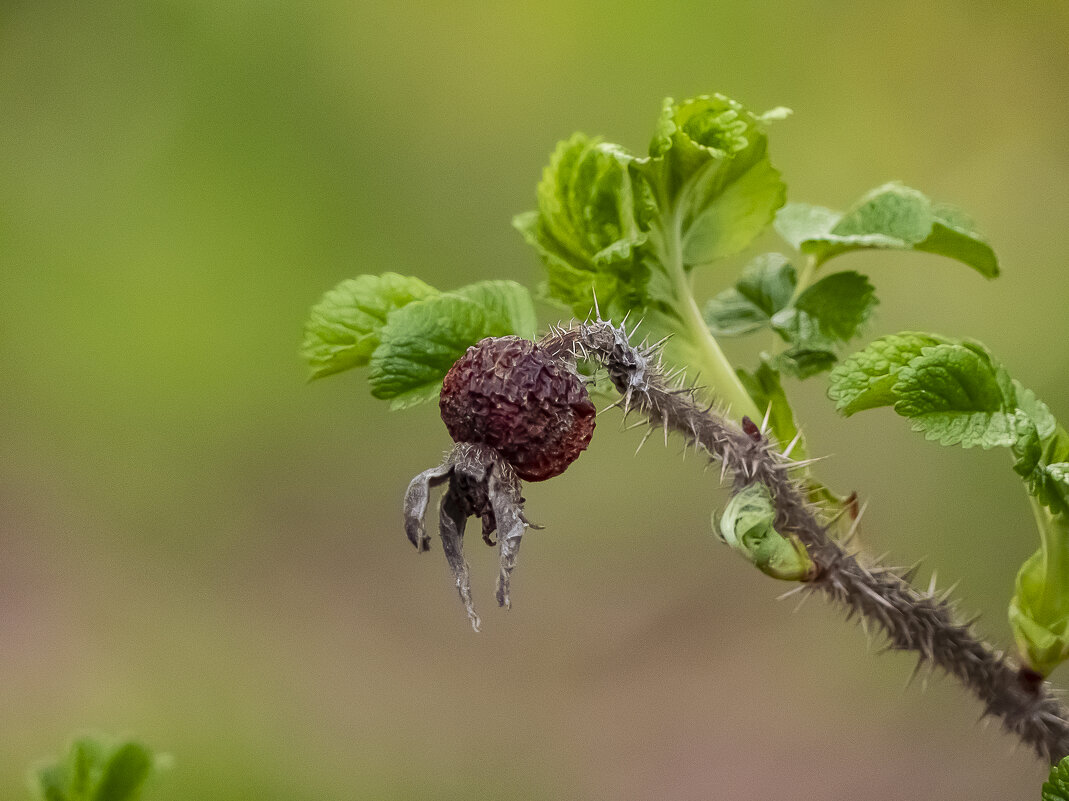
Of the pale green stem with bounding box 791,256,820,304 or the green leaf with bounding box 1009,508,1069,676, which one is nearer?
the green leaf with bounding box 1009,508,1069,676

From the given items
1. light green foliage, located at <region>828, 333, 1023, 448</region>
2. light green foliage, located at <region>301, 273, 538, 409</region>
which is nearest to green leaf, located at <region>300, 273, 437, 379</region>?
light green foliage, located at <region>301, 273, 538, 409</region>

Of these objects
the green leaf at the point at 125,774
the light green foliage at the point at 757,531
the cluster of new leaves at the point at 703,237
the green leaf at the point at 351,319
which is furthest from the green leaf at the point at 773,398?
the green leaf at the point at 125,774

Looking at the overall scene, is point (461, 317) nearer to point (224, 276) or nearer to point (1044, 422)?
point (1044, 422)

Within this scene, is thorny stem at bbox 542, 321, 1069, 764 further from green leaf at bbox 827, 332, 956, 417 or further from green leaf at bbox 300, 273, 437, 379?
green leaf at bbox 300, 273, 437, 379

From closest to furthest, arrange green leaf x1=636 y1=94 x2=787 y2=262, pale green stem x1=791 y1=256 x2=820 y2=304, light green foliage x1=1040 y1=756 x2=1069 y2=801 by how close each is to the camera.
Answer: light green foliage x1=1040 y1=756 x2=1069 y2=801 < green leaf x1=636 y1=94 x2=787 y2=262 < pale green stem x1=791 y1=256 x2=820 y2=304

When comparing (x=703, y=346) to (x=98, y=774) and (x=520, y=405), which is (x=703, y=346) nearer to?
(x=520, y=405)

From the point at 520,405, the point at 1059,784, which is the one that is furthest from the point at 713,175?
the point at 1059,784
